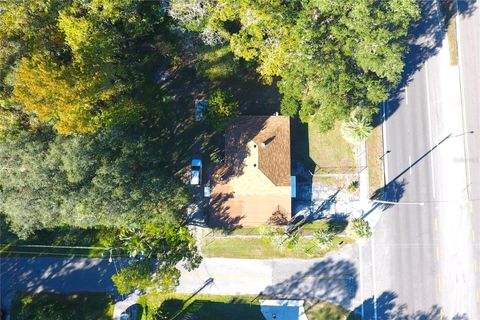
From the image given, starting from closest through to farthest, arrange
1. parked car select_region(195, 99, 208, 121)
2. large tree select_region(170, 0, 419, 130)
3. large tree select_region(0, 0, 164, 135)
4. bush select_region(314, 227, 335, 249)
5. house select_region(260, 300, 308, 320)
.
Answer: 1. large tree select_region(0, 0, 164, 135)
2. large tree select_region(170, 0, 419, 130)
3. bush select_region(314, 227, 335, 249)
4. house select_region(260, 300, 308, 320)
5. parked car select_region(195, 99, 208, 121)

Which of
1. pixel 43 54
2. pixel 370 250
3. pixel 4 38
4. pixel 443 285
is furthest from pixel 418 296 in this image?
pixel 4 38

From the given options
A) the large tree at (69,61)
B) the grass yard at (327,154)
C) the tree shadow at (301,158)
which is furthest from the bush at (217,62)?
the grass yard at (327,154)

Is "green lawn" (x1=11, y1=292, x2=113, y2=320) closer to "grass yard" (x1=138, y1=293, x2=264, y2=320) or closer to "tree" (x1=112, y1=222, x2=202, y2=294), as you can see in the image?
"grass yard" (x1=138, y1=293, x2=264, y2=320)

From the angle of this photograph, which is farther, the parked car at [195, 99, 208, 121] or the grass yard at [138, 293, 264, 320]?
the parked car at [195, 99, 208, 121]

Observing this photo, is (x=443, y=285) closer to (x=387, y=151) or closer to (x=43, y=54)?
(x=387, y=151)

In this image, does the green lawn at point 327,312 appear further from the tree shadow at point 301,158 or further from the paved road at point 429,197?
the tree shadow at point 301,158

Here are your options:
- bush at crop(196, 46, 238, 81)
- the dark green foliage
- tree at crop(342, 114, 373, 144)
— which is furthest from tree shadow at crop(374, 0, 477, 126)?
the dark green foliage
